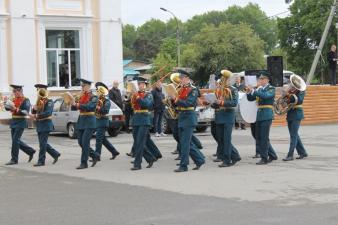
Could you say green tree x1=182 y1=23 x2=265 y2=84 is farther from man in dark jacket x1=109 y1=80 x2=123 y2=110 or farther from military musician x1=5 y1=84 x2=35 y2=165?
military musician x1=5 y1=84 x2=35 y2=165

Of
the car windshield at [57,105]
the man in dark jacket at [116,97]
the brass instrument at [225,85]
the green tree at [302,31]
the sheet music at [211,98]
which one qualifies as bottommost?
the car windshield at [57,105]

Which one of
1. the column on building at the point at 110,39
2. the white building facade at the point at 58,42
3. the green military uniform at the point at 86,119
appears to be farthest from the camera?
the column on building at the point at 110,39

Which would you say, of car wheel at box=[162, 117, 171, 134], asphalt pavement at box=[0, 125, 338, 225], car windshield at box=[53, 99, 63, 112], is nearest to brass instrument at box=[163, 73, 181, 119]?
asphalt pavement at box=[0, 125, 338, 225]

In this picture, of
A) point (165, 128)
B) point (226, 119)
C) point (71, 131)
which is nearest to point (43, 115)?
point (226, 119)

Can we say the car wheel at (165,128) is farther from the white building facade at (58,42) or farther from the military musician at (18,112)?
the military musician at (18,112)

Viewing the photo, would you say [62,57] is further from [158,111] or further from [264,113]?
[264,113]

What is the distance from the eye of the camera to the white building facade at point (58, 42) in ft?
92.3

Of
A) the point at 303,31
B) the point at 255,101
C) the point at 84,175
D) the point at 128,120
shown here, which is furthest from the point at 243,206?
the point at 303,31

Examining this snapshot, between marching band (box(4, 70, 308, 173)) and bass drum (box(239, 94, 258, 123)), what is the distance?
0.03 meters

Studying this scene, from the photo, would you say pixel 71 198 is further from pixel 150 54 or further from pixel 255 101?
pixel 150 54

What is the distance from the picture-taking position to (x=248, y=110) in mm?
14586

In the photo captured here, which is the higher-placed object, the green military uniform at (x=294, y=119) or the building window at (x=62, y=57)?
the building window at (x=62, y=57)

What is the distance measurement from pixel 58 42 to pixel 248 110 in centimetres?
1695

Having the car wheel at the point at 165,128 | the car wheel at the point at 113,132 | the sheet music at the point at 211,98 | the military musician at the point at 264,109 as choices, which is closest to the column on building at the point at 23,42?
the car wheel at the point at 113,132
